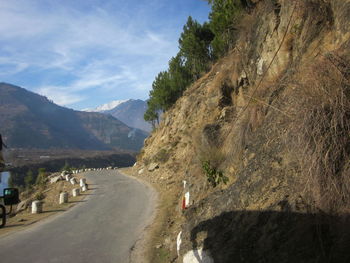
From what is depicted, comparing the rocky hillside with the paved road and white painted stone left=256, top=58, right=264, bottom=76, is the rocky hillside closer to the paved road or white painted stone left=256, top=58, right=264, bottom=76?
the paved road

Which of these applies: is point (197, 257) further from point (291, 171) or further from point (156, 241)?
point (156, 241)

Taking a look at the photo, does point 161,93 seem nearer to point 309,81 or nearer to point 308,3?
point 308,3

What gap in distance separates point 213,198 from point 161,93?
34549mm

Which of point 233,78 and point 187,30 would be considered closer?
point 233,78

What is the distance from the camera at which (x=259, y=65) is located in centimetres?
1259

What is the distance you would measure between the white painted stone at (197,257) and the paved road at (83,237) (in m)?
2.08

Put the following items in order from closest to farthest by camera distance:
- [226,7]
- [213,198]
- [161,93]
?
[213,198] → [226,7] → [161,93]

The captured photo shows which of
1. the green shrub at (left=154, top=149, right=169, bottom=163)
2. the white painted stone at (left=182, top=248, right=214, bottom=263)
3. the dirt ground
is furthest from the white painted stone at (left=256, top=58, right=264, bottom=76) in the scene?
the green shrub at (left=154, top=149, right=169, bottom=163)

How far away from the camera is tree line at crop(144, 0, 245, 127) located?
22.1 meters

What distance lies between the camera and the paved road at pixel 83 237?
787 cm

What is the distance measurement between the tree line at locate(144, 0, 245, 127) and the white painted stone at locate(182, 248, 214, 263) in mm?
15936

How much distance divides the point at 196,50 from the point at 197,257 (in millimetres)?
29089

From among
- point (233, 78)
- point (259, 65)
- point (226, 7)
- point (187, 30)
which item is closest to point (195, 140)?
point (259, 65)

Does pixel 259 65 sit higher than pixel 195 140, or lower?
higher
